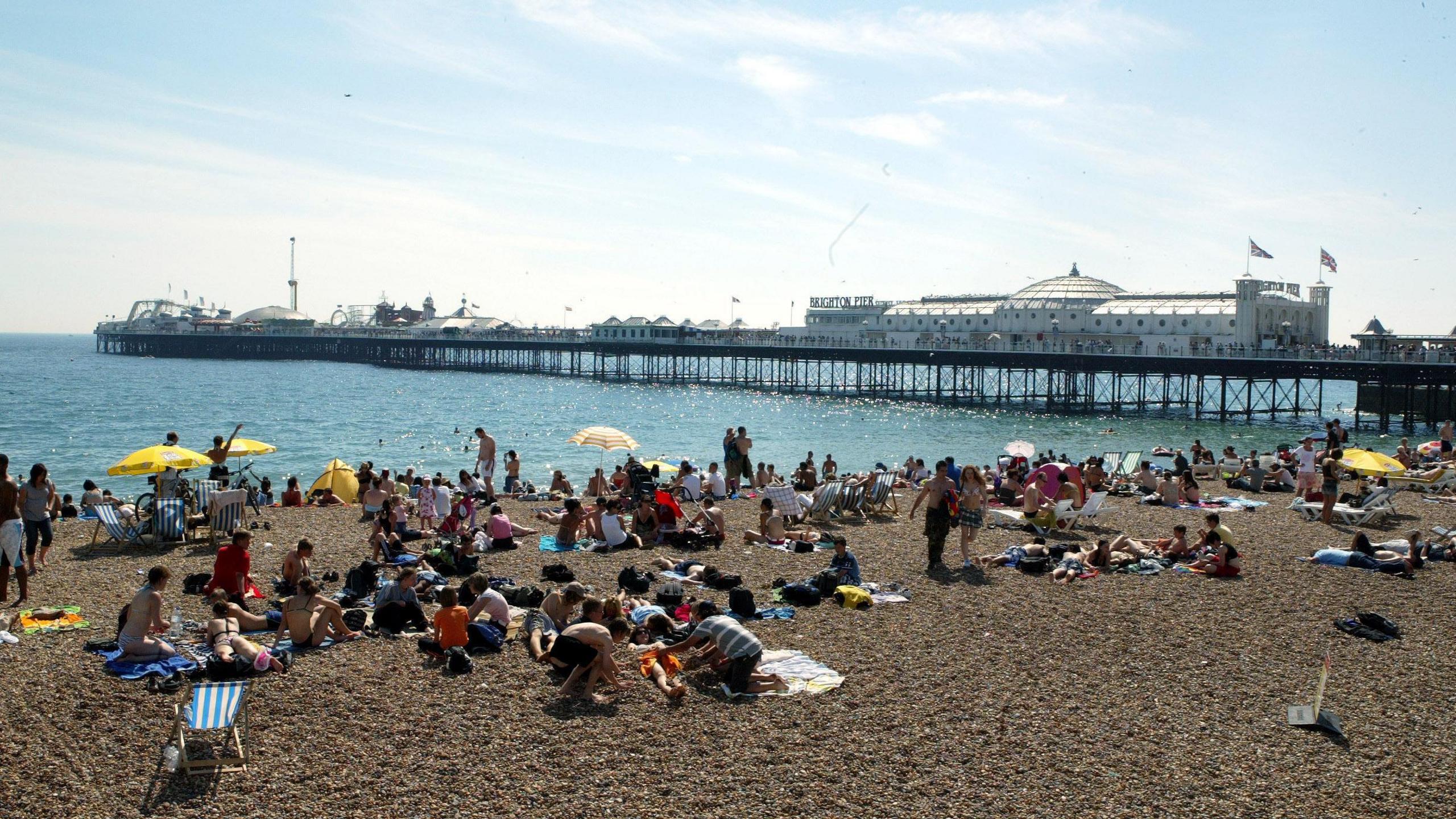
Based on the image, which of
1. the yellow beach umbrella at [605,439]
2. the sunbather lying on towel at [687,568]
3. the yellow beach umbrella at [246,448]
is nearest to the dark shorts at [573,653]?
the sunbather lying on towel at [687,568]

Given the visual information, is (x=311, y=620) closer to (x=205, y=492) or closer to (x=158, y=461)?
(x=205, y=492)

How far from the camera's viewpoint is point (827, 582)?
363 inches

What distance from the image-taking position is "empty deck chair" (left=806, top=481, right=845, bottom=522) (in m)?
13.5

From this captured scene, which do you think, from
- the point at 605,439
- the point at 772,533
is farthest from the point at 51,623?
the point at 605,439

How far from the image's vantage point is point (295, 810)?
5.17m

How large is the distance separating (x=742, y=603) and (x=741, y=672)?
1.67 metres

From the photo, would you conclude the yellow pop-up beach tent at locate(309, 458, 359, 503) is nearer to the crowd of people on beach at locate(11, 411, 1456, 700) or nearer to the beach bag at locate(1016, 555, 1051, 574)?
the crowd of people on beach at locate(11, 411, 1456, 700)

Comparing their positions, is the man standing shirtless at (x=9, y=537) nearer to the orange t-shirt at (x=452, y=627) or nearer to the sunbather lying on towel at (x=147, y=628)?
the sunbather lying on towel at (x=147, y=628)

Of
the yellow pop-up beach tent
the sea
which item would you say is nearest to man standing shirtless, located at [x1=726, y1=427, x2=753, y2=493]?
the yellow pop-up beach tent

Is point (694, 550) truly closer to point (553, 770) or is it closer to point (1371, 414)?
point (553, 770)

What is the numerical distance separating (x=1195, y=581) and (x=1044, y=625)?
246 cm

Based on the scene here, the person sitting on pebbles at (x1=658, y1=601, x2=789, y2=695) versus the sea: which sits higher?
the person sitting on pebbles at (x1=658, y1=601, x2=789, y2=695)

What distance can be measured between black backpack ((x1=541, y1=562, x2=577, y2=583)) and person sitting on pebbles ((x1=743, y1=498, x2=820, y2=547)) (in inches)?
101

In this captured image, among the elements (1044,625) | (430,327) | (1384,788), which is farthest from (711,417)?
(430,327)
